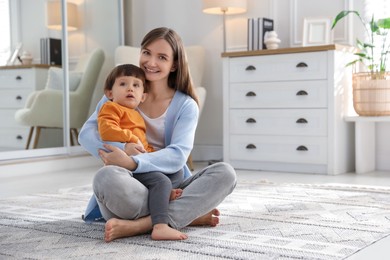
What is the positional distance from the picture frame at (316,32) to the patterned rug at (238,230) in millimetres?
1493

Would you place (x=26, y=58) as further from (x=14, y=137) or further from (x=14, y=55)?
(x=14, y=137)

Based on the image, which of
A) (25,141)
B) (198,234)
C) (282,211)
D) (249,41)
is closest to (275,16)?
(249,41)

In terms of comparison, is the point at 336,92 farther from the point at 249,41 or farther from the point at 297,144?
the point at 249,41

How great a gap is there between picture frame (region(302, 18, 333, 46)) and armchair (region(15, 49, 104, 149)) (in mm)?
1627

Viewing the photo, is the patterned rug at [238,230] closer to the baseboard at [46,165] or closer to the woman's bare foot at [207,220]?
the woman's bare foot at [207,220]

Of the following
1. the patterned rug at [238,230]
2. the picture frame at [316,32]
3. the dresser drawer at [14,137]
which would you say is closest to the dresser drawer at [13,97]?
the dresser drawer at [14,137]

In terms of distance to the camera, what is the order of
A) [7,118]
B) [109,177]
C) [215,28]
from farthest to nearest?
1. [215,28]
2. [7,118]
3. [109,177]

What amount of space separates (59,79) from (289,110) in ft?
5.62

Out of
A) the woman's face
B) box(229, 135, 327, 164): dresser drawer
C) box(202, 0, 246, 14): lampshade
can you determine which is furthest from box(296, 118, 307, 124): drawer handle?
the woman's face

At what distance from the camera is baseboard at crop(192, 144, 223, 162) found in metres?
4.79

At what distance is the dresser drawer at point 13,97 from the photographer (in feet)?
12.9

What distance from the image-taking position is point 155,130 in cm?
202

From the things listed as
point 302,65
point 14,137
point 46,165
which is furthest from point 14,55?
point 302,65

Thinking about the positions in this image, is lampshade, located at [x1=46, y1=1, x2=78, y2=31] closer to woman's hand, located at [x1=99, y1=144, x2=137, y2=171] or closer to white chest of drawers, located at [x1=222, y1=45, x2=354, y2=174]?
white chest of drawers, located at [x1=222, y1=45, x2=354, y2=174]
